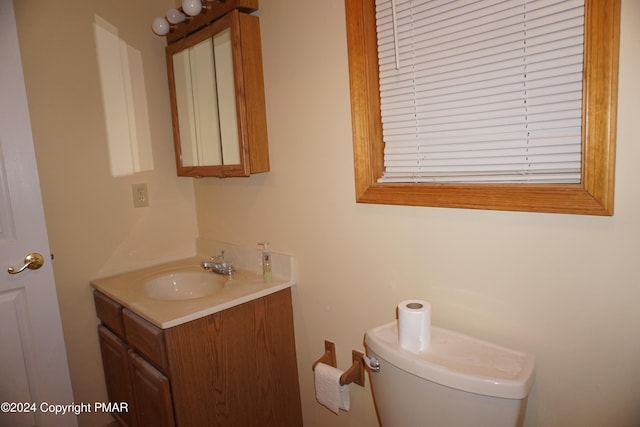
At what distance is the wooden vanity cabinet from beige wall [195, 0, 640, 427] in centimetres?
10

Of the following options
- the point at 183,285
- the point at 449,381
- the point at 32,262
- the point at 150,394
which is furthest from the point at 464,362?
the point at 32,262

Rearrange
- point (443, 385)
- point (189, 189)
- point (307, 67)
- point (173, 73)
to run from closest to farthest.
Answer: point (443, 385), point (307, 67), point (173, 73), point (189, 189)

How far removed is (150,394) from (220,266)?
23.5 inches

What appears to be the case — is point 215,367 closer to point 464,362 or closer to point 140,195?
point 464,362

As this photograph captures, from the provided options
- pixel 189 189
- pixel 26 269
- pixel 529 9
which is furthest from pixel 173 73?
pixel 529 9

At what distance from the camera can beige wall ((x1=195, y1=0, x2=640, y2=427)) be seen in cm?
87

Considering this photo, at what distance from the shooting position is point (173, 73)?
193cm

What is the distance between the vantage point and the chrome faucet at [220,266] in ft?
5.97

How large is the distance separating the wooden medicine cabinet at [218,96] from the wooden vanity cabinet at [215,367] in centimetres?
61

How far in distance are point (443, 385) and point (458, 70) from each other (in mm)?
816

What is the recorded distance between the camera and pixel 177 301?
1488 millimetres

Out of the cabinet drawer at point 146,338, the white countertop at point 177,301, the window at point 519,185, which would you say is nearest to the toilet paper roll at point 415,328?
the window at point 519,185

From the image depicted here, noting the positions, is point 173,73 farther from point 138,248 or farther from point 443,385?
point 443,385

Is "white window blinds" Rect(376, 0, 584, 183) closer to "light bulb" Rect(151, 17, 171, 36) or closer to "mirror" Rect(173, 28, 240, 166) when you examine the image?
"mirror" Rect(173, 28, 240, 166)
